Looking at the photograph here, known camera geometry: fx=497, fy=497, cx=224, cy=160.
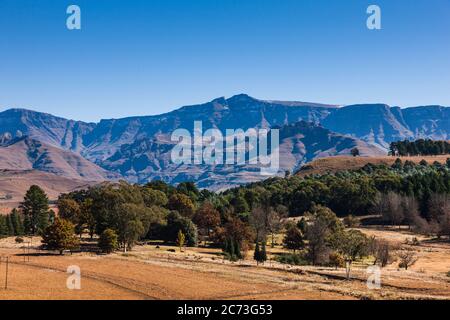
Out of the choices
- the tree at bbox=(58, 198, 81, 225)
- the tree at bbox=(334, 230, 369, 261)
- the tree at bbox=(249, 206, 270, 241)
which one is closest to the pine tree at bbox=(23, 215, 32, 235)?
the tree at bbox=(58, 198, 81, 225)

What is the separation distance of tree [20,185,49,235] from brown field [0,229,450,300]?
128ft

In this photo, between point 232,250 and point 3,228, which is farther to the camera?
point 3,228

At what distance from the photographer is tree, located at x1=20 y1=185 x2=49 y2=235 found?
5138 inches

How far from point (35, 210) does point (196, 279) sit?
82187 mm

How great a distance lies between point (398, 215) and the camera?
5507 inches

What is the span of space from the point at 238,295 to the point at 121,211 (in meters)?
47.1

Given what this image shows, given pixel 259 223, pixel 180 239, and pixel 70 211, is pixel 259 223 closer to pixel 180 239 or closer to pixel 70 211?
pixel 180 239

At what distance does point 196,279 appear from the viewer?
6300 centimetres

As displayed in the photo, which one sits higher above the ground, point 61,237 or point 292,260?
point 61,237

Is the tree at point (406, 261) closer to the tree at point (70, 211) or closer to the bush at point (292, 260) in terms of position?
the bush at point (292, 260)

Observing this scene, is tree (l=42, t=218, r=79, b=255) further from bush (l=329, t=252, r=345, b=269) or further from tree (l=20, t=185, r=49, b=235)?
bush (l=329, t=252, r=345, b=269)

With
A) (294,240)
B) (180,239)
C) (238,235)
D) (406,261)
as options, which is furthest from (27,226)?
(406,261)
